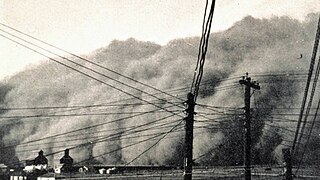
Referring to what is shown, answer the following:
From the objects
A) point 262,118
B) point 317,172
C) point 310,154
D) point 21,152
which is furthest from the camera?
point 21,152

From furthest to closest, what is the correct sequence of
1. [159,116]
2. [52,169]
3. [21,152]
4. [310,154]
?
[21,152] → [159,116] → [52,169] → [310,154]

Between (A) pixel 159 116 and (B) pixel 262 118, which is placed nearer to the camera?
(B) pixel 262 118

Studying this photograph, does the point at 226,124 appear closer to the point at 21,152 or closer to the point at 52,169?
the point at 52,169

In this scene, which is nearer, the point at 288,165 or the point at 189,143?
the point at 189,143

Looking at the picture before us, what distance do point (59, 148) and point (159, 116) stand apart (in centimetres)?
2906

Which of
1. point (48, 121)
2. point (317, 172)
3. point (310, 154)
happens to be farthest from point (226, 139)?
point (48, 121)

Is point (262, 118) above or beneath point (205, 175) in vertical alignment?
above

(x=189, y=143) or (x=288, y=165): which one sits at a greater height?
(x=189, y=143)

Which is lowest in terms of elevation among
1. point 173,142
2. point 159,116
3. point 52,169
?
point 52,169

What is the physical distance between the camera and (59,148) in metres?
87.6

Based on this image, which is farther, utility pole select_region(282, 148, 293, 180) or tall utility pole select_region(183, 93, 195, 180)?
utility pole select_region(282, 148, 293, 180)

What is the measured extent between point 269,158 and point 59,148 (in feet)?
156

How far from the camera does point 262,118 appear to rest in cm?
6056

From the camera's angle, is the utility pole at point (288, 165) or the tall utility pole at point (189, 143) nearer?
the tall utility pole at point (189, 143)
